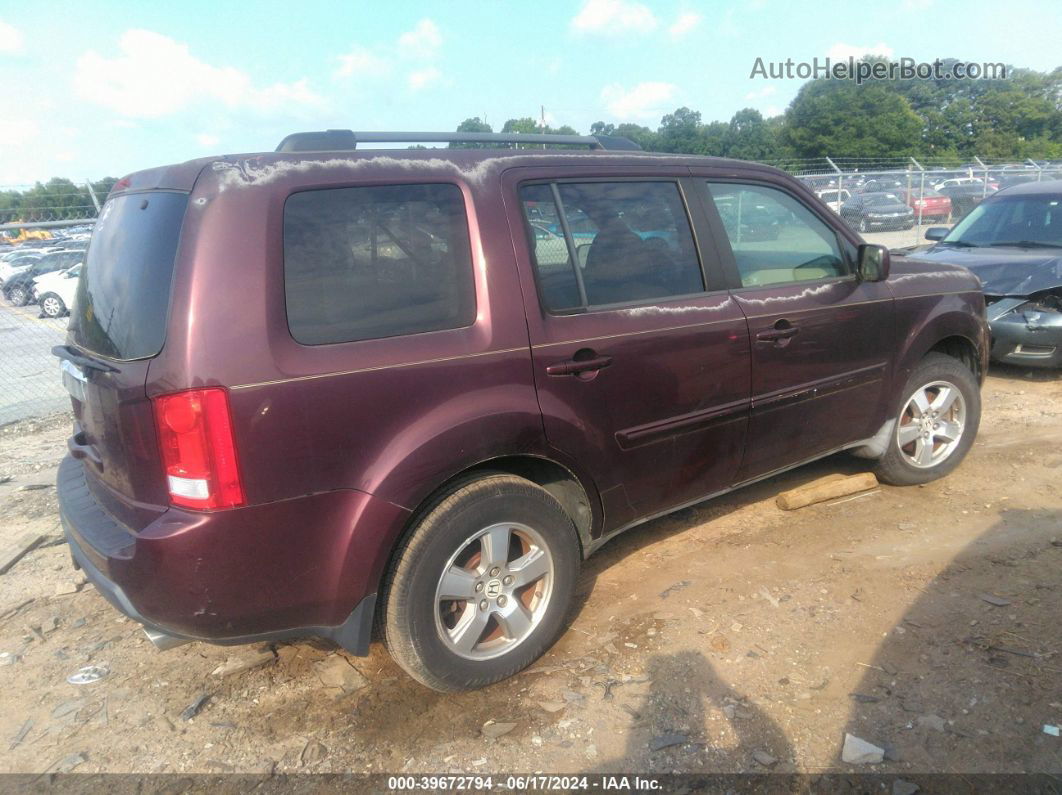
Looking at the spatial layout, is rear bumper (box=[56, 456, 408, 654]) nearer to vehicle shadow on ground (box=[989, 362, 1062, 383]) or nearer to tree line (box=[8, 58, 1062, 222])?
vehicle shadow on ground (box=[989, 362, 1062, 383])

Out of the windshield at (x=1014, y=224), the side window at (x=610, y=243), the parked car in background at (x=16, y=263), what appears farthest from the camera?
the parked car in background at (x=16, y=263)

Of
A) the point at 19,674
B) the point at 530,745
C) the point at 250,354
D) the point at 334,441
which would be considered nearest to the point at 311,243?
the point at 250,354

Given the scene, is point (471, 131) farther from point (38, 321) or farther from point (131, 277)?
point (38, 321)

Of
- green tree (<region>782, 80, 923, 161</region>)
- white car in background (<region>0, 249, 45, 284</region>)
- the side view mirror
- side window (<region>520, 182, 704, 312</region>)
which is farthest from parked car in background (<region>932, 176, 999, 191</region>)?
green tree (<region>782, 80, 923, 161</region>)

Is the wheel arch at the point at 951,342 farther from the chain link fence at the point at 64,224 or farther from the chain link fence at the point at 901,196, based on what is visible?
the chain link fence at the point at 901,196

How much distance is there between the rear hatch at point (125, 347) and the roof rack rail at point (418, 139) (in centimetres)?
48

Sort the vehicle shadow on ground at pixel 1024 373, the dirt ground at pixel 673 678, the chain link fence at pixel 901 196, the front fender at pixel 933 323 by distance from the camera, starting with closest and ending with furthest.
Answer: the dirt ground at pixel 673 678 → the front fender at pixel 933 323 → the vehicle shadow on ground at pixel 1024 373 → the chain link fence at pixel 901 196

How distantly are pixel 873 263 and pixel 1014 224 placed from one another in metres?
4.70

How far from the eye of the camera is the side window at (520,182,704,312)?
9.48 feet

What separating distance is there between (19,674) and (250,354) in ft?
6.41

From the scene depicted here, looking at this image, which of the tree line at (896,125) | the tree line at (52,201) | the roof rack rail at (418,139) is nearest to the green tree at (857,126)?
the tree line at (896,125)

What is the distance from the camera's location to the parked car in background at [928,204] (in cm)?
1669

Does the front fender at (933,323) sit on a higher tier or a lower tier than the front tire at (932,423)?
higher

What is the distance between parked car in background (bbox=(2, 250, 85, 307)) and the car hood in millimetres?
17967
